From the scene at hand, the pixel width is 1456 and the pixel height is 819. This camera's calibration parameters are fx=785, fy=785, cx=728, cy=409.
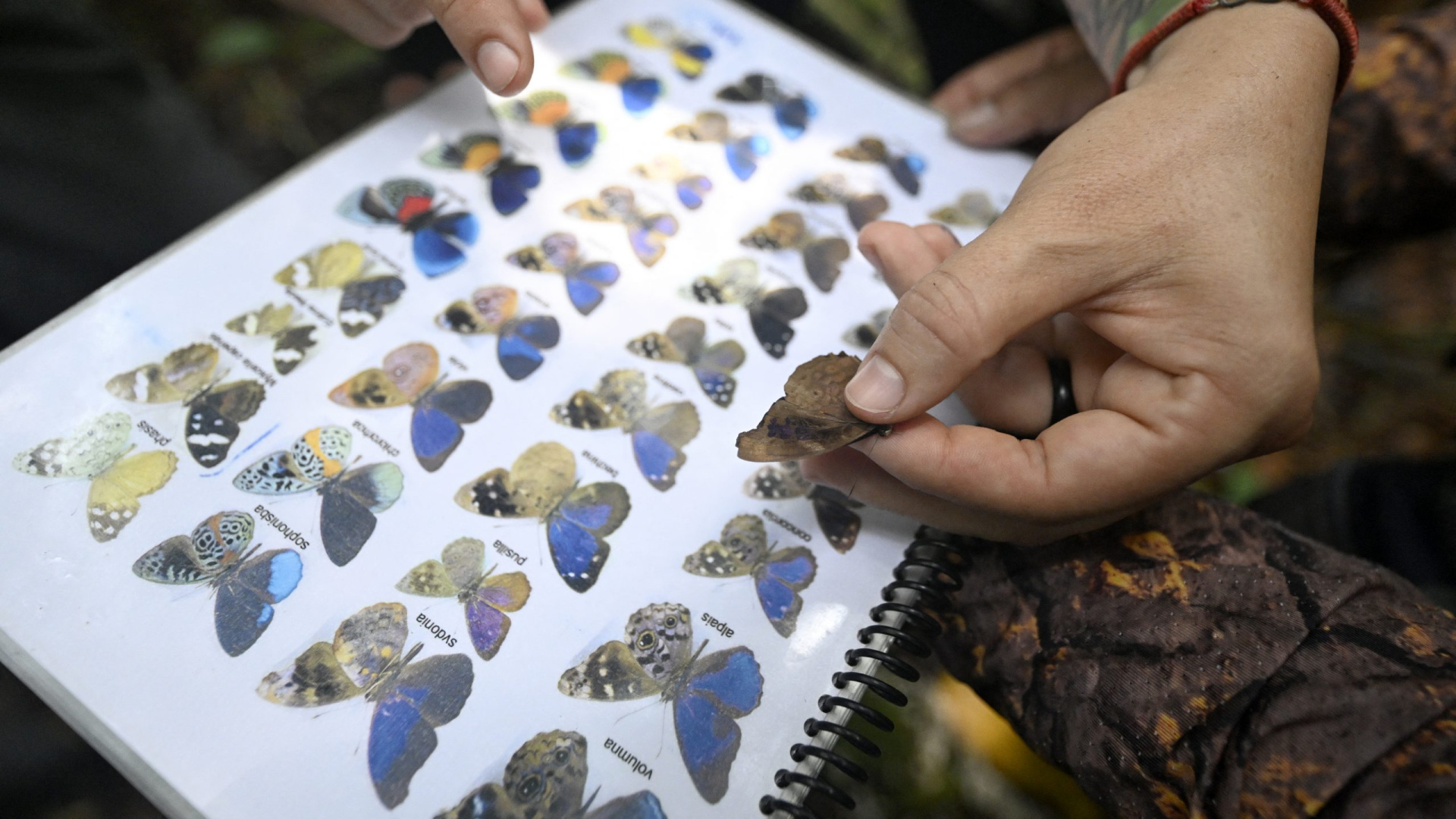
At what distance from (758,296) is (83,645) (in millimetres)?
699

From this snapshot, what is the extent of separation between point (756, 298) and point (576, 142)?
330 mm

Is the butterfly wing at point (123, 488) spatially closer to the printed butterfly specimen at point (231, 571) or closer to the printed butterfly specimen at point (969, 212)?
the printed butterfly specimen at point (231, 571)

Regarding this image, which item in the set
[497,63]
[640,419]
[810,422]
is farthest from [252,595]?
[497,63]

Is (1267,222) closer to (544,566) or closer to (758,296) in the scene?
(758,296)

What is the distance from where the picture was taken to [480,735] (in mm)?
641

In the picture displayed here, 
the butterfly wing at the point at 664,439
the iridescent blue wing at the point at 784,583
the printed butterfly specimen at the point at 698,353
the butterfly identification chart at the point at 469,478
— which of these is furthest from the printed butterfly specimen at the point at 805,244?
the iridescent blue wing at the point at 784,583

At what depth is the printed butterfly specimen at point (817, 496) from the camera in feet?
2.51

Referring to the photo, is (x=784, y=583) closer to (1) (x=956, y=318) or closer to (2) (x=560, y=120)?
(1) (x=956, y=318)

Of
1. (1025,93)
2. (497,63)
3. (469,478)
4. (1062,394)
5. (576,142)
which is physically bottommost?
(1062,394)

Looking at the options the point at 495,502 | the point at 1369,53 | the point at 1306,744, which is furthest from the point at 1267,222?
the point at 495,502

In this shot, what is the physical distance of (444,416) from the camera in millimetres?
794

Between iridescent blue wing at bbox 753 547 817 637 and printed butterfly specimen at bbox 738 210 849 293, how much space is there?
1.13ft

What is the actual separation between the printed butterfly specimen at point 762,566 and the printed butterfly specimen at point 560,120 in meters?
0.54

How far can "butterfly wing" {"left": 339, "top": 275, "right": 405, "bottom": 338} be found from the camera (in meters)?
0.84
